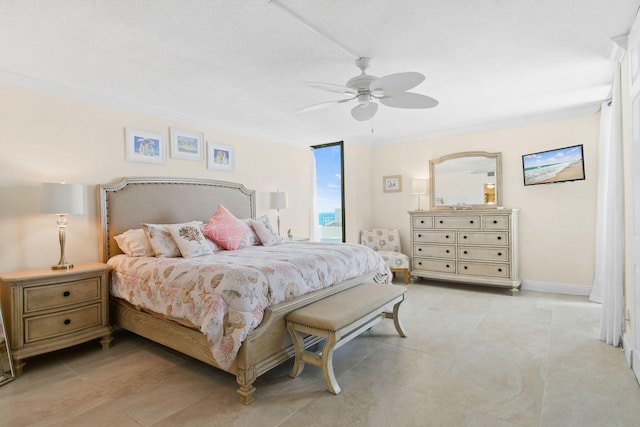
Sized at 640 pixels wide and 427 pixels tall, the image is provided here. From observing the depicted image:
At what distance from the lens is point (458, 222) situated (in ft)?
16.3

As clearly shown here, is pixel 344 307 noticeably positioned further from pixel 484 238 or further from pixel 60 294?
pixel 484 238

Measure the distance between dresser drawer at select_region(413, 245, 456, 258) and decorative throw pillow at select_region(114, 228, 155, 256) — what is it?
3800 millimetres

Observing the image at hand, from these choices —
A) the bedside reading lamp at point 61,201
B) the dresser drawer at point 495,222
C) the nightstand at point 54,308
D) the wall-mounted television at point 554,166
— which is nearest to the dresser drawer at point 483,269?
the dresser drawer at point 495,222

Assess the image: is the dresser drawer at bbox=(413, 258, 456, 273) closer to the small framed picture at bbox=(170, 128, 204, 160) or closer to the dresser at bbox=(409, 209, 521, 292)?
the dresser at bbox=(409, 209, 521, 292)

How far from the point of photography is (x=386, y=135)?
19.1ft

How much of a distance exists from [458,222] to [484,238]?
413 mm

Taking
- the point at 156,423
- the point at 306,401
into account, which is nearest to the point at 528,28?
the point at 306,401

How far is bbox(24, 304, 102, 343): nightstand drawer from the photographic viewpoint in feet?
8.67

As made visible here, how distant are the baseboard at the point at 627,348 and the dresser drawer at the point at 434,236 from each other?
7.84 feet

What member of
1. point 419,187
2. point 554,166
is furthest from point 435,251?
point 554,166

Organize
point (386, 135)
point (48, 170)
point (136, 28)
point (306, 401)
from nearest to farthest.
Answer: point (306, 401) < point (136, 28) < point (48, 170) < point (386, 135)

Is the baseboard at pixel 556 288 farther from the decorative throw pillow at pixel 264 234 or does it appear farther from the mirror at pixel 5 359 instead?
the mirror at pixel 5 359

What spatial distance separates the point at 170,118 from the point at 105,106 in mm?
703

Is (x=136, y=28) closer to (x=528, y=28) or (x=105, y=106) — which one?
(x=105, y=106)
